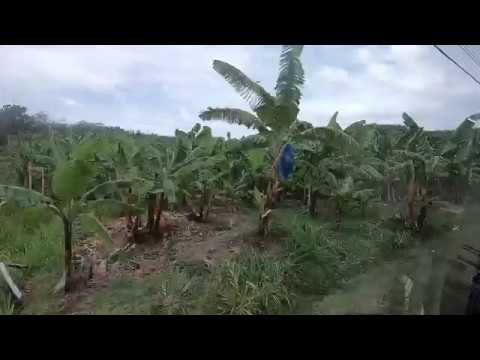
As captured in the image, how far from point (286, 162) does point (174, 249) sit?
106cm

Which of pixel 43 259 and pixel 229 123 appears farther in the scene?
pixel 229 123

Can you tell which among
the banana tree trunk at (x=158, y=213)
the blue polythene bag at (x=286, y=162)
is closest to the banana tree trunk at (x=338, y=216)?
the blue polythene bag at (x=286, y=162)

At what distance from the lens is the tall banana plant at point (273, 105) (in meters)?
2.50

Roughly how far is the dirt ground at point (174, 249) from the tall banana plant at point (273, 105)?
214mm

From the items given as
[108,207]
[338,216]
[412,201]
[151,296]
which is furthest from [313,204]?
[108,207]

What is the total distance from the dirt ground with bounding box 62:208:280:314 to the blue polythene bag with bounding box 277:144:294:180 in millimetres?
400

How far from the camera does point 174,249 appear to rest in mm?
2430

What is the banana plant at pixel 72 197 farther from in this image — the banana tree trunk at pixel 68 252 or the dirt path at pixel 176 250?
the dirt path at pixel 176 250

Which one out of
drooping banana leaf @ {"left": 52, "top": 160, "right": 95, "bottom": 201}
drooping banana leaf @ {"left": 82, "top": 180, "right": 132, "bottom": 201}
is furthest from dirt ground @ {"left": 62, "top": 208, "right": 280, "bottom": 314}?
drooping banana leaf @ {"left": 52, "top": 160, "right": 95, "bottom": 201}
